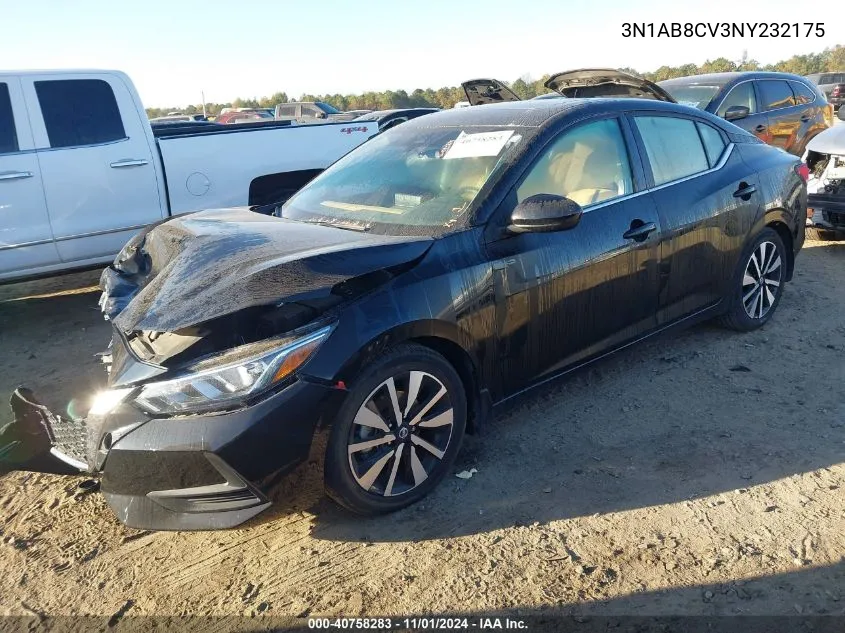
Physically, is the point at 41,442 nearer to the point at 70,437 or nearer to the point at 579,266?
the point at 70,437

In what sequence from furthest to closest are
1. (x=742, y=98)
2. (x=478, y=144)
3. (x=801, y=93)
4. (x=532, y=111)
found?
(x=801, y=93)
(x=742, y=98)
(x=532, y=111)
(x=478, y=144)

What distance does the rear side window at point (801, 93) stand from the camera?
9.42 meters

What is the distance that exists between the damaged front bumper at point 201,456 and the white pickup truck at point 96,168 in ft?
12.0

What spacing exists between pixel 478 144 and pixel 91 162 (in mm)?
3876

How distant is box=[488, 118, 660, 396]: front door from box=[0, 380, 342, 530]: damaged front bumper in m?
1.06

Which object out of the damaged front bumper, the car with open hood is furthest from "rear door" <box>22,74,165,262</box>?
the damaged front bumper

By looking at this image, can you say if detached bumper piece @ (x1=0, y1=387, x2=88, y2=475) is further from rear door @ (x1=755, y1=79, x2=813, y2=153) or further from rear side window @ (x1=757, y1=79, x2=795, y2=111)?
rear side window @ (x1=757, y1=79, x2=795, y2=111)

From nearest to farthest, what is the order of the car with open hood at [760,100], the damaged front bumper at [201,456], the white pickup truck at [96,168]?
the damaged front bumper at [201,456] → the white pickup truck at [96,168] → the car with open hood at [760,100]

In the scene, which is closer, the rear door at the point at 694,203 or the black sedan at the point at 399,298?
the black sedan at the point at 399,298

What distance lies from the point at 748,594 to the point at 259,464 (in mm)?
1841

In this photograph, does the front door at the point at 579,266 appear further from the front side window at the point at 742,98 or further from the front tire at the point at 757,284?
the front side window at the point at 742,98

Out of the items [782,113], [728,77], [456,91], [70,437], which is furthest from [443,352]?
[456,91]

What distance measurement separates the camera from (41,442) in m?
2.87

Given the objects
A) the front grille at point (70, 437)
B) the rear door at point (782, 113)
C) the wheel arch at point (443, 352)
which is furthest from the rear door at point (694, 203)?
the rear door at point (782, 113)
